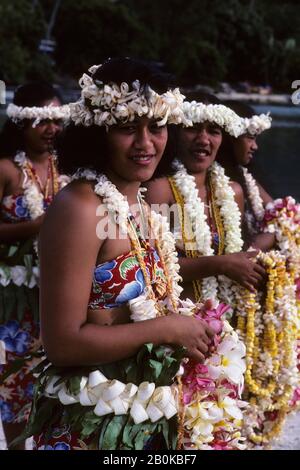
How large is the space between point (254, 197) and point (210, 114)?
0.61m

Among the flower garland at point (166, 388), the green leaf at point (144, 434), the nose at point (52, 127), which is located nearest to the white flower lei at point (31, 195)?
the nose at point (52, 127)

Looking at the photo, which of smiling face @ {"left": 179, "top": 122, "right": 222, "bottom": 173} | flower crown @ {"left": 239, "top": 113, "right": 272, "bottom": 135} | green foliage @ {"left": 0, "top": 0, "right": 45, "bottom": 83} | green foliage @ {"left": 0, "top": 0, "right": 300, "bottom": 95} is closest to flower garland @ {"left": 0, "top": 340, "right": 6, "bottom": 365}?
smiling face @ {"left": 179, "top": 122, "right": 222, "bottom": 173}

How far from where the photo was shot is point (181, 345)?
220 cm

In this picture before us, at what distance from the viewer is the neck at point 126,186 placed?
230 centimetres

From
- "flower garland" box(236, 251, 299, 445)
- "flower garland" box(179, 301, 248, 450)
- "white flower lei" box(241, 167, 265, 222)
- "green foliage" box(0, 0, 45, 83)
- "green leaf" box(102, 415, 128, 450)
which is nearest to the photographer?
"green leaf" box(102, 415, 128, 450)

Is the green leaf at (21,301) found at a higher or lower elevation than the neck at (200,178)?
lower

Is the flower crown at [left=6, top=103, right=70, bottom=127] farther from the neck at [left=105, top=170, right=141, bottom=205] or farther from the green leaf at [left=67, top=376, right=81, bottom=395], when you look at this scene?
the green leaf at [left=67, top=376, right=81, bottom=395]

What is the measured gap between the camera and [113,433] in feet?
7.06

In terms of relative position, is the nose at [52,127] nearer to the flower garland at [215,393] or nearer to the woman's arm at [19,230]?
the woman's arm at [19,230]

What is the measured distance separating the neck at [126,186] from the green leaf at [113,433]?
660mm

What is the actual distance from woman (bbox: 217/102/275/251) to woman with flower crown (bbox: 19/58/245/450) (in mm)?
1511

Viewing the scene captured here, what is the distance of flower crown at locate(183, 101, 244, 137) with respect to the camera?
11.4ft

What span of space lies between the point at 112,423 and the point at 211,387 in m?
0.33

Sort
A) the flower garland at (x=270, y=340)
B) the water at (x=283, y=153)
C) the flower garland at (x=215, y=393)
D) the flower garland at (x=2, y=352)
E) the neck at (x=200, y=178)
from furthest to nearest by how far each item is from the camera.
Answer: the water at (x=283, y=153)
the flower garland at (x=2, y=352)
the neck at (x=200, y=178)
the flower garland at (x=270, y=340)
the flower garland at (x=215, y=393)
